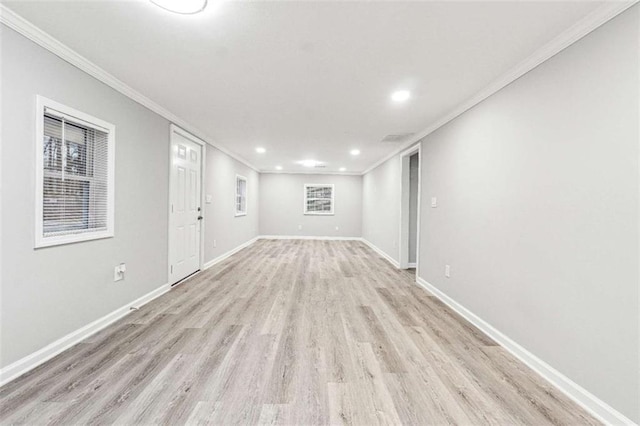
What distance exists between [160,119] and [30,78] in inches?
59.4

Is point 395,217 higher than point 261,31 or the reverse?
the reverse

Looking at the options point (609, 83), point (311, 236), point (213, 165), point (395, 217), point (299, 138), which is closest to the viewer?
point (609, 83)

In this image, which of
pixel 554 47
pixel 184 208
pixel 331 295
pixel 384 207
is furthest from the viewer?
pixel 384 207

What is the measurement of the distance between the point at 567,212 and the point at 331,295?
8.25 ft

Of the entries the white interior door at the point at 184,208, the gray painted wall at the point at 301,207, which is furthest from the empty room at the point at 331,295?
the gray painted wall at the point at 301,207

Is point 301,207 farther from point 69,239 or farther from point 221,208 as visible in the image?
point 69,239

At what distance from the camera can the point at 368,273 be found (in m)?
4.70

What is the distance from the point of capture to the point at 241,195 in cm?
715

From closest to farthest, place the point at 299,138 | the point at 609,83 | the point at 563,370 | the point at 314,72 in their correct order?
1. the point at 609,83
2. the point at 563,370
3. the point at 314,72
4. the point at 299,138

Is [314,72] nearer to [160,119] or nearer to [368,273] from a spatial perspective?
[160,119]

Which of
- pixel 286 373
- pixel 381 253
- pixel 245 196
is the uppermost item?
pixel 245 196

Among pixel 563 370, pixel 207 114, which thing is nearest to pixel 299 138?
pixel 207 114

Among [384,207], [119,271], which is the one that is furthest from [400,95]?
[384,207]

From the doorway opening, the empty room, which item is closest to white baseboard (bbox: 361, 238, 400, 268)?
the doorway opening
